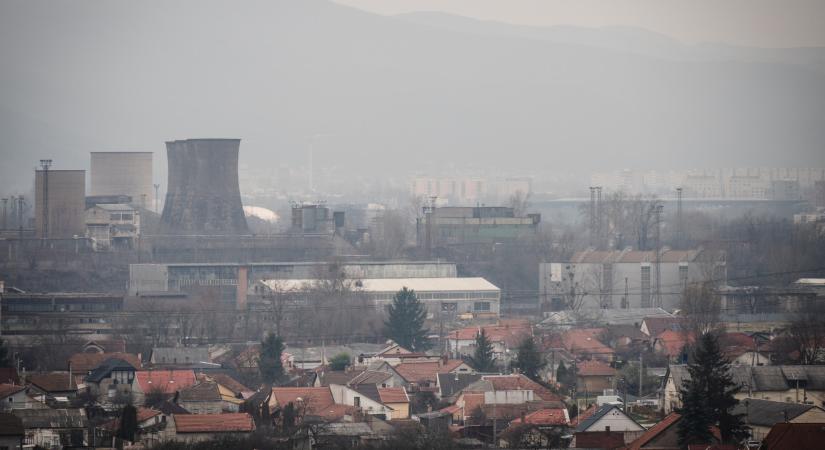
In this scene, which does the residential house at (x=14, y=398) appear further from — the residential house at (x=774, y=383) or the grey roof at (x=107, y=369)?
the residential house at (x=774, y=383)

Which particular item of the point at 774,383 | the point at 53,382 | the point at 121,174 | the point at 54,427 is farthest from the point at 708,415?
the point at 121,174

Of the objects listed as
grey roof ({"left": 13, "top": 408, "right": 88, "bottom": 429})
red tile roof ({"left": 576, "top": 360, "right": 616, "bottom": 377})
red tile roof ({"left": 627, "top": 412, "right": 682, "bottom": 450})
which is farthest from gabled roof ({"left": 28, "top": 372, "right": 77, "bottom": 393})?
red tile roof ({"left": 627, "top": 412, "right": 682, "bottom": 450})

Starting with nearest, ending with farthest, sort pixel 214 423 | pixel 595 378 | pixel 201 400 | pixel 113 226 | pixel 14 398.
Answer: pixel 214 423 < pixel 14 398 < pixel 201 400 < pixel 595 378 < pixel 113 226

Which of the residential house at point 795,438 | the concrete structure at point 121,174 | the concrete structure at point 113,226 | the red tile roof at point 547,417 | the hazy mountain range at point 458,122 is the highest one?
the hazy mountain range at point 458,122

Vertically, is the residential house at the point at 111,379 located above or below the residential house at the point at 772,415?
below

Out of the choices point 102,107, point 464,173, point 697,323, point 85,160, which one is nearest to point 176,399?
point 697,323

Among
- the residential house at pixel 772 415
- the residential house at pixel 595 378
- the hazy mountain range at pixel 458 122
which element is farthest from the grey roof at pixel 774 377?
the hazy mountain range at pixel 458 122

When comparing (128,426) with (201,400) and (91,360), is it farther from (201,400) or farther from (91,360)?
(91,360)
